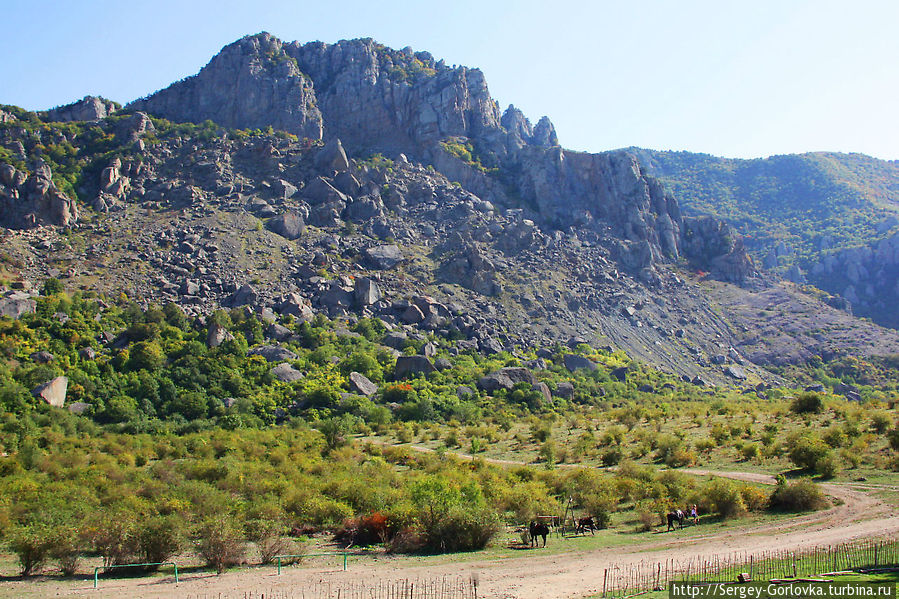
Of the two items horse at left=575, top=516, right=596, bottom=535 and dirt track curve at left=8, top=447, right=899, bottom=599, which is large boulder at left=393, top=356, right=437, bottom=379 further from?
dirt track curve at left=8, top=447, right=899, bottom=599

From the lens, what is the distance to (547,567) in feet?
68.5

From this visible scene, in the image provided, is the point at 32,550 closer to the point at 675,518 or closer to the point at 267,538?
the point at 267,538

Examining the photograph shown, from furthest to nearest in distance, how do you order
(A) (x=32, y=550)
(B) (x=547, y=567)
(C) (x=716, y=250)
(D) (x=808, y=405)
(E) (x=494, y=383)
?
(C) (x=716, y=250), (E) (x=494, y=383), (D) (x=808, y=405), (B) (x=547, y=567), (A) (x=32, y=550)

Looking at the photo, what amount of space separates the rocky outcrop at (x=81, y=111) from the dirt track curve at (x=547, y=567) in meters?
108

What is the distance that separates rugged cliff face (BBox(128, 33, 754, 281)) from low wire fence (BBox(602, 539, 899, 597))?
95.2 metres

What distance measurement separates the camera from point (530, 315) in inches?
3654

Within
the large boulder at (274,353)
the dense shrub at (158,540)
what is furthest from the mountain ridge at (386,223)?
the dense shrub at (158,540)

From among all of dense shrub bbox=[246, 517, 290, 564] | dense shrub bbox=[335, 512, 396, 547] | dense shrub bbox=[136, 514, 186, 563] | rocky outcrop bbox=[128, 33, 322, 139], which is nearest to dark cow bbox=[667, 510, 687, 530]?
dense shrub bbox=[335, 512, 396, 547]

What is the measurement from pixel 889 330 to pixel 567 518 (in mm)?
99684

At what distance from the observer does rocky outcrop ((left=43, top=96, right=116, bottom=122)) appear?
109438 mm

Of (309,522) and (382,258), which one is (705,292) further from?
(309,522)

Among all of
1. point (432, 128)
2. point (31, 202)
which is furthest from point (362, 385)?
point (432, 128)

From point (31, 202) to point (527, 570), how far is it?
83731 mm

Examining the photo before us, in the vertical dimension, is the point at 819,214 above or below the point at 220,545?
above
